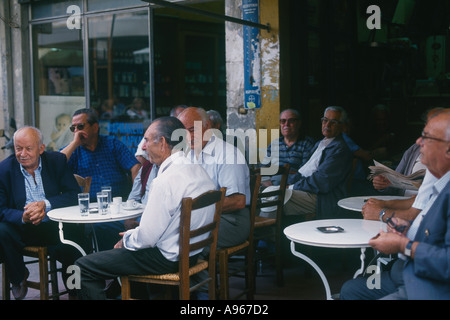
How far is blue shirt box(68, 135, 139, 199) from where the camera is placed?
192 inches

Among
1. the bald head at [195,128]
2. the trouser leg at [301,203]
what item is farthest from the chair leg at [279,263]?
the bald head at [195,128]

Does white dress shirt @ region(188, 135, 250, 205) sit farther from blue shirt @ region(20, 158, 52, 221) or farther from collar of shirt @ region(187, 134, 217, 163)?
blue shirt @ region(20, 158, 52, 221)

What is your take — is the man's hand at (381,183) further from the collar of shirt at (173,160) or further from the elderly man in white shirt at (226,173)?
the collar of shirt at (173,160)

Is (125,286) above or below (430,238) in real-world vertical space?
below

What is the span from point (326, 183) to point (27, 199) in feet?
8.27

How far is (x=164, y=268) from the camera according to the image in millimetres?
3096

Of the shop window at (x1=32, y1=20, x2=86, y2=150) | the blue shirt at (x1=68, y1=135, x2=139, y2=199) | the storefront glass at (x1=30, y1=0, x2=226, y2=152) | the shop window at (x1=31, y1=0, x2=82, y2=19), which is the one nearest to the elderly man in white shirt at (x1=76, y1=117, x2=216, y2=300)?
the blue shirt at (x1=68, y1=135, x2=139, y2=199)

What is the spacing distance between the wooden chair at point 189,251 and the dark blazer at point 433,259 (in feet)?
3.82

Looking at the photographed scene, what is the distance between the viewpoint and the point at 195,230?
9.97 feet

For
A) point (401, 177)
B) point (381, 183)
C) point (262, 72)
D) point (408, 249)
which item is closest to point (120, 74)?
point (262, 72)

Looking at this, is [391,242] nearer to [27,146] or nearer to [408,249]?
[408,249]

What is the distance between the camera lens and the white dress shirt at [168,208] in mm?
2965

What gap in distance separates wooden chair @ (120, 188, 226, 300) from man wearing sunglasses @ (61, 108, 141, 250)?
6.04ft
